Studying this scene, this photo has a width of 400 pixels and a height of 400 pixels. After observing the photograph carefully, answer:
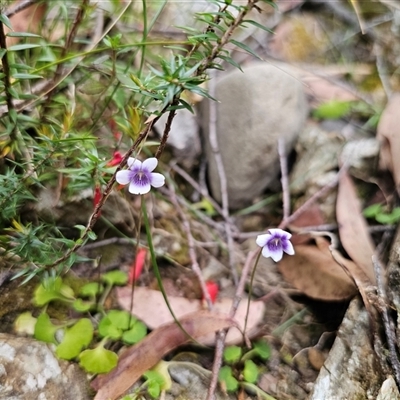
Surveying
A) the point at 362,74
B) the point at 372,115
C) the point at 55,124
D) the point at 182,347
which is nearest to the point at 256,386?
the point at 182,347

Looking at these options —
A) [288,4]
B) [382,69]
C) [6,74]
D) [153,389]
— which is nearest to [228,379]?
[153,389]

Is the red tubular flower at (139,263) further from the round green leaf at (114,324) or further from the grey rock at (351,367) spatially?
the grey rock at (351,367)

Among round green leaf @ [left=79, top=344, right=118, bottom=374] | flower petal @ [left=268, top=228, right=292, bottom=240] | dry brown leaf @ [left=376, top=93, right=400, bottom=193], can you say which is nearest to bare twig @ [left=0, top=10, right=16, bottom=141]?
round green leaf @ [left=79, top=344, right=118, bottom=374]

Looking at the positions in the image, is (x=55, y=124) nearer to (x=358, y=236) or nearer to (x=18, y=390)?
(x=18, y=390)

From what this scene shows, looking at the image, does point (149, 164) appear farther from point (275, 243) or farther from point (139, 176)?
point (275, 243)

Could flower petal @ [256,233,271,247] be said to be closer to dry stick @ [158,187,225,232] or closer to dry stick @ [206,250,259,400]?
dry stick @ [206,250,259,400]

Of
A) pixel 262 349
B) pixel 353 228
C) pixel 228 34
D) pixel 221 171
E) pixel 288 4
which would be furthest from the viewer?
pixel 288 4

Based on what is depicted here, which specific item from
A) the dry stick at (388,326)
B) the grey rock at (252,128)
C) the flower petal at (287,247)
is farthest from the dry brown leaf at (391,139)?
the flower petal at (287,247)

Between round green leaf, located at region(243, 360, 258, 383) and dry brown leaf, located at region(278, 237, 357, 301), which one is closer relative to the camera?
round green leaf, located at region(243, 360, 258, 383)
